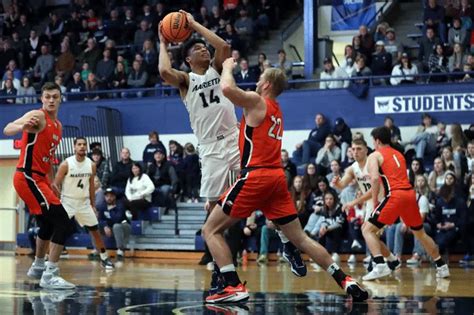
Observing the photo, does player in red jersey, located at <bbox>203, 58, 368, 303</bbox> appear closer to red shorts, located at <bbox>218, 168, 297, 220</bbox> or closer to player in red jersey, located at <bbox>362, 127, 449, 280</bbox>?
A: red shorts, located at <bbox>218, 168, 297, 220</bbox>

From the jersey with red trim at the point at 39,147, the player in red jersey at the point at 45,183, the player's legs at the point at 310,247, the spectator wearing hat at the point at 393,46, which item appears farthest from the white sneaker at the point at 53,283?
the spectator wearing hat at the point at 393,46

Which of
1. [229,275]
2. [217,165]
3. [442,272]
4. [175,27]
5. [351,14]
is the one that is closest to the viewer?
[229,275]

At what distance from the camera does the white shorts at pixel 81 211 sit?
53.2ft

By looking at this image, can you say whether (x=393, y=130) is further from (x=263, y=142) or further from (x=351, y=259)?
(x=263, y=142)

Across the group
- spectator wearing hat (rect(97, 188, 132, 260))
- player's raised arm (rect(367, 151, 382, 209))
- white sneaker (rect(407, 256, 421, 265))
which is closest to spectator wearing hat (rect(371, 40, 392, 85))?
white sneaker (rect(407, 256, 421, 265))

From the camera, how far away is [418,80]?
20.5 metres

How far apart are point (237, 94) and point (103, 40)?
61.3ft

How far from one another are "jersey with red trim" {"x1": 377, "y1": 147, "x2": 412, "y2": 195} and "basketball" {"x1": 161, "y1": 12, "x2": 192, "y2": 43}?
390 centimetres

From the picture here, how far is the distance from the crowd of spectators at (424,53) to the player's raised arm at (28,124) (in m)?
9.90

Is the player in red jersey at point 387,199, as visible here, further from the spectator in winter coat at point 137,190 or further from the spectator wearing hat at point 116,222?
Answer: the spectator in winter coat at point 137,190

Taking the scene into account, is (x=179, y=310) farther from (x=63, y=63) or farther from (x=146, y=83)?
(x=63, y=63)

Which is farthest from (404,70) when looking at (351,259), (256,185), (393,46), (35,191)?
(256,185)

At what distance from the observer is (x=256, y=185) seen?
29.3 ft

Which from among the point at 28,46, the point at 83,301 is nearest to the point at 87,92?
the point at 28,46
